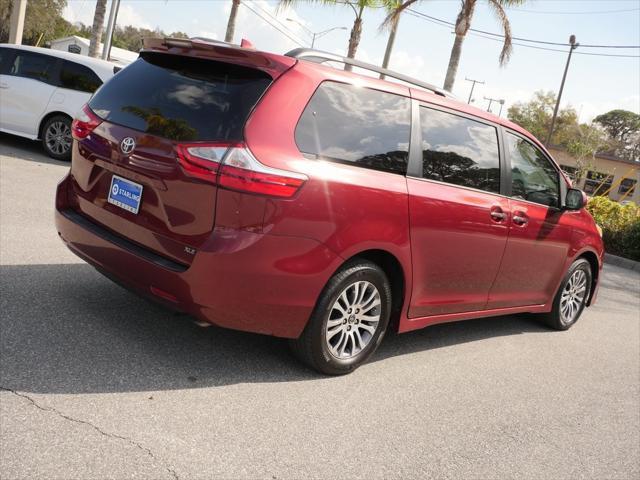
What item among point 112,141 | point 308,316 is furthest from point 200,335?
point 112,141

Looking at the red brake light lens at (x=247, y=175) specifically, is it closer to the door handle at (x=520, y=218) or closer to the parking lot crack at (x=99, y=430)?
the parking lot crack at (x=99, y=430)

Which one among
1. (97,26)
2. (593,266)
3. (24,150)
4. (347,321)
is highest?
(97,26)

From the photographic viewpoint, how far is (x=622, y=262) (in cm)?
1439

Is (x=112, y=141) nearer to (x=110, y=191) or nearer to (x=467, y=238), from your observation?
(x=110, y=191)

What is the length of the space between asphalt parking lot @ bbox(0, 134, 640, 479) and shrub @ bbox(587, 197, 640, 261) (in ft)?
34.2

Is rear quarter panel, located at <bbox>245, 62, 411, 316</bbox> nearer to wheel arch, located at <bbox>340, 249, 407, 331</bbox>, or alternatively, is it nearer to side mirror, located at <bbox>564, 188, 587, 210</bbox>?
wheel arch, located at <bbox>340, 249, 407, 331</bbox>

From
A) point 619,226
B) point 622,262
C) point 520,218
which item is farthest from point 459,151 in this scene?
point 619,226

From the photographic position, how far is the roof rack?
12.6 feet

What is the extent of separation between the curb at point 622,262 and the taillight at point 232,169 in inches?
505

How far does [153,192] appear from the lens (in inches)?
137

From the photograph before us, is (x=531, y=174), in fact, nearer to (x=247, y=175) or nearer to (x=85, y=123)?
(x=247, y=175)

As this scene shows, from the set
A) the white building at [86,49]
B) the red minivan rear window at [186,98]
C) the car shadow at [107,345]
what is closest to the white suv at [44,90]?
the car shadow at [107,345]

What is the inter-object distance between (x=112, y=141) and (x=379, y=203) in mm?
1621

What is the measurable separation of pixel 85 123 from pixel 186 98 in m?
0.85
